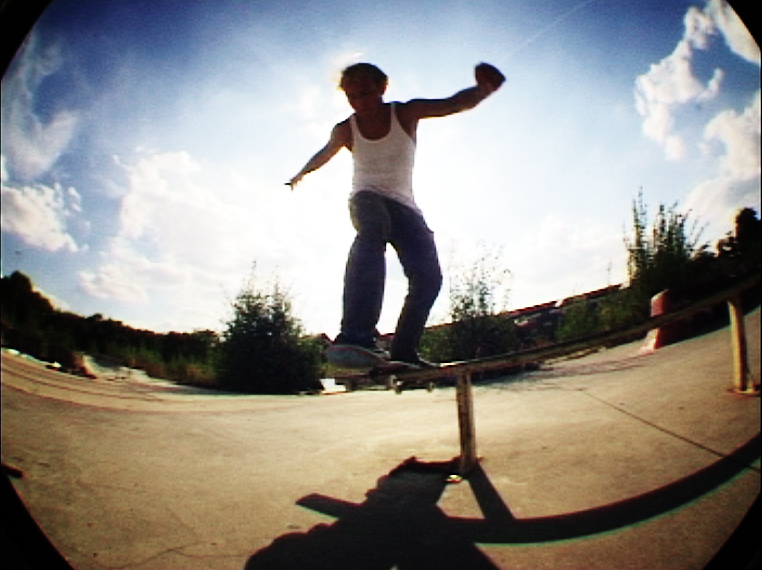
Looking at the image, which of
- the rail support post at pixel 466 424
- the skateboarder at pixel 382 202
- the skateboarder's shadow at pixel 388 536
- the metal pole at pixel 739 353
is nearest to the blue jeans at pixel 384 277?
the skateboarder at pixel 382 202

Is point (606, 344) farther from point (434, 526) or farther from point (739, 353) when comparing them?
point (434, 526)

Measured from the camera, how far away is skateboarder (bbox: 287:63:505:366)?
2.21 ft

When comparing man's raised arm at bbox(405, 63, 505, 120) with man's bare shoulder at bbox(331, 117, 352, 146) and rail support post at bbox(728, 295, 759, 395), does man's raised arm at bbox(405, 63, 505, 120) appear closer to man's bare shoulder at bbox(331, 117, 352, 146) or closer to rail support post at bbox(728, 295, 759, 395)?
man's bare shoulder at bbox(331, 117, 352, 146)

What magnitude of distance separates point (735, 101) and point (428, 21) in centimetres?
51

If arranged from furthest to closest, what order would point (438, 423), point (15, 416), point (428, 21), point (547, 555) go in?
point (15, 416)
point (438, 423)
point (428, 21)
point (547, 555)

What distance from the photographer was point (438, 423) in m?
0.77

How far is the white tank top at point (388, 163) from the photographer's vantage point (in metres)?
0.70

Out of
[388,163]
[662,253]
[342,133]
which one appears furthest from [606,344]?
[342,133]

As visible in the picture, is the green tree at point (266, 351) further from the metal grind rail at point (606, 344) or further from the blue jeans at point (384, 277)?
the metal grind rail at point (606, 344)

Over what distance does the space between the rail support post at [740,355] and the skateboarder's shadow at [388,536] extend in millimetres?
465

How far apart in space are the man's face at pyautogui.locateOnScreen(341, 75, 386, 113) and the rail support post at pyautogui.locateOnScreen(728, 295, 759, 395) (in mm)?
654

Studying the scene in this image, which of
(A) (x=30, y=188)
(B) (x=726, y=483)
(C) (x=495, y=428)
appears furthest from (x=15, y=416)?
(B) (x=726, y=483)

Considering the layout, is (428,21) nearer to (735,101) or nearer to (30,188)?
(735,101)

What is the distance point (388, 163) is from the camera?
706mm
